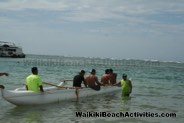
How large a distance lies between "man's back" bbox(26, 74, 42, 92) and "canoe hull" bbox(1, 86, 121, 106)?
273 mm

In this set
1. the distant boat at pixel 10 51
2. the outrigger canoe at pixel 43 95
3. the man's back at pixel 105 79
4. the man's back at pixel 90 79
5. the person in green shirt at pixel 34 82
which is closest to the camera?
the outrigger canoe at pixel 43 95

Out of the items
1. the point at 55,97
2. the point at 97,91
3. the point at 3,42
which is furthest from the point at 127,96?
the point at 3,42

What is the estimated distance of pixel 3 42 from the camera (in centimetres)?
9844

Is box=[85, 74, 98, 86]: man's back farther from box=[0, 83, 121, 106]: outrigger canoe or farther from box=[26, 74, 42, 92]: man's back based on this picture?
box=[26, 74, 42, 92]: man's back

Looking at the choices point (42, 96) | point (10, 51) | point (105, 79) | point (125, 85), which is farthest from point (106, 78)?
point (10, 51)

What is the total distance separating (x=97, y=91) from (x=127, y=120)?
733 centimetres

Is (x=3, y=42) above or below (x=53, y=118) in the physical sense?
above

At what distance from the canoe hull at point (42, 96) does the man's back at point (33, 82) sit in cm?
27

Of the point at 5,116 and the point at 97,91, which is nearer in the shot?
the point at 5,116

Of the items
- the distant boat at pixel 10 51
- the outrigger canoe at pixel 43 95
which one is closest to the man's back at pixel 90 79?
the outrigger canoe at pixel 43 95

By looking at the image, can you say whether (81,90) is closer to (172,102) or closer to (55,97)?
(55,97)

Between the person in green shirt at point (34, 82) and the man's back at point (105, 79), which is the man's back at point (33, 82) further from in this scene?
the man's back at point (105, 79)

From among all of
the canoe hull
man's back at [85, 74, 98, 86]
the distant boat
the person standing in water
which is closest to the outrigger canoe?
the canoe hull

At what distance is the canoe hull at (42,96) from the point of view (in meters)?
15.0
